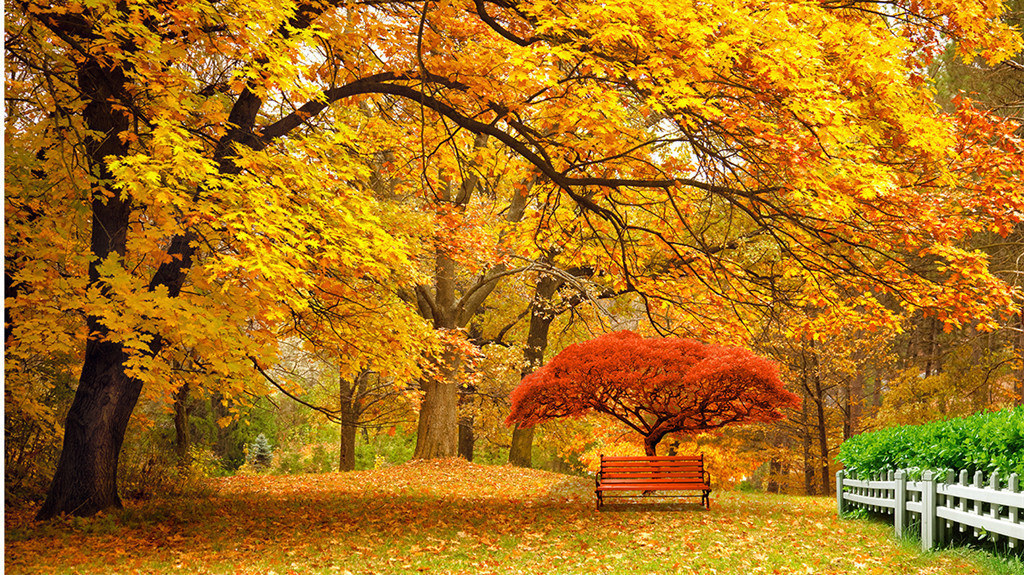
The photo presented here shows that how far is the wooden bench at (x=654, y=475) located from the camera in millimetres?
9695

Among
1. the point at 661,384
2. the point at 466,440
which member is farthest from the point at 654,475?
the point at 466,440

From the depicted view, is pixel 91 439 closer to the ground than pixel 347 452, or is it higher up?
higher up

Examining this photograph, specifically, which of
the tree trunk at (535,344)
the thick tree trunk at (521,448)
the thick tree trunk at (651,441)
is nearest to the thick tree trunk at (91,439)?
the thick tree trunk at (651,441)

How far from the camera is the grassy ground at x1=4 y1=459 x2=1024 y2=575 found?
633cm

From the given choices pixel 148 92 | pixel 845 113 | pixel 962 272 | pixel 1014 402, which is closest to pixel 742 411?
pixel 962 272

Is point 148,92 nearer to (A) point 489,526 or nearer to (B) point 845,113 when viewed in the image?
(A) point 489,526

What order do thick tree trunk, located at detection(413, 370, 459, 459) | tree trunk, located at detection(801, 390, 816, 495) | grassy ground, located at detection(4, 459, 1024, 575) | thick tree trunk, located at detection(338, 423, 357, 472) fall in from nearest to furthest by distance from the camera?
grassy ground, located at detection(4, 459, 1024, 575) < thick tree trunk, located at detection(413, 370, 459, 459) < tree trunk, located at detection(801, 390, 816, 495) < thick tree trunk, located at detection(338, 423, 357, 472)

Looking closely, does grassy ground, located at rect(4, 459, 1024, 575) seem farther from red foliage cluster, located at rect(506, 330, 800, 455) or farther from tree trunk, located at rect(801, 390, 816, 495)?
tree trunk, located at rect(801, 390, 816, 495)

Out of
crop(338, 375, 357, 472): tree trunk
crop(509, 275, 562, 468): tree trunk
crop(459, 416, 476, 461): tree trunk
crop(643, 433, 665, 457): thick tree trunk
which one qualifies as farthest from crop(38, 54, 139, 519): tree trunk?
crop(459, 416, 476, 461): tree trunk

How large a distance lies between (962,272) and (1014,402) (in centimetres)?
1334

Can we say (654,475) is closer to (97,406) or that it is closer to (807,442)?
(97,406)

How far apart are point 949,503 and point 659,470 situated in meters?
4.25

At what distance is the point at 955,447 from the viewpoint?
20.2 feet

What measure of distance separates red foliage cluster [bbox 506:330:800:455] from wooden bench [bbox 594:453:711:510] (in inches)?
42.6
